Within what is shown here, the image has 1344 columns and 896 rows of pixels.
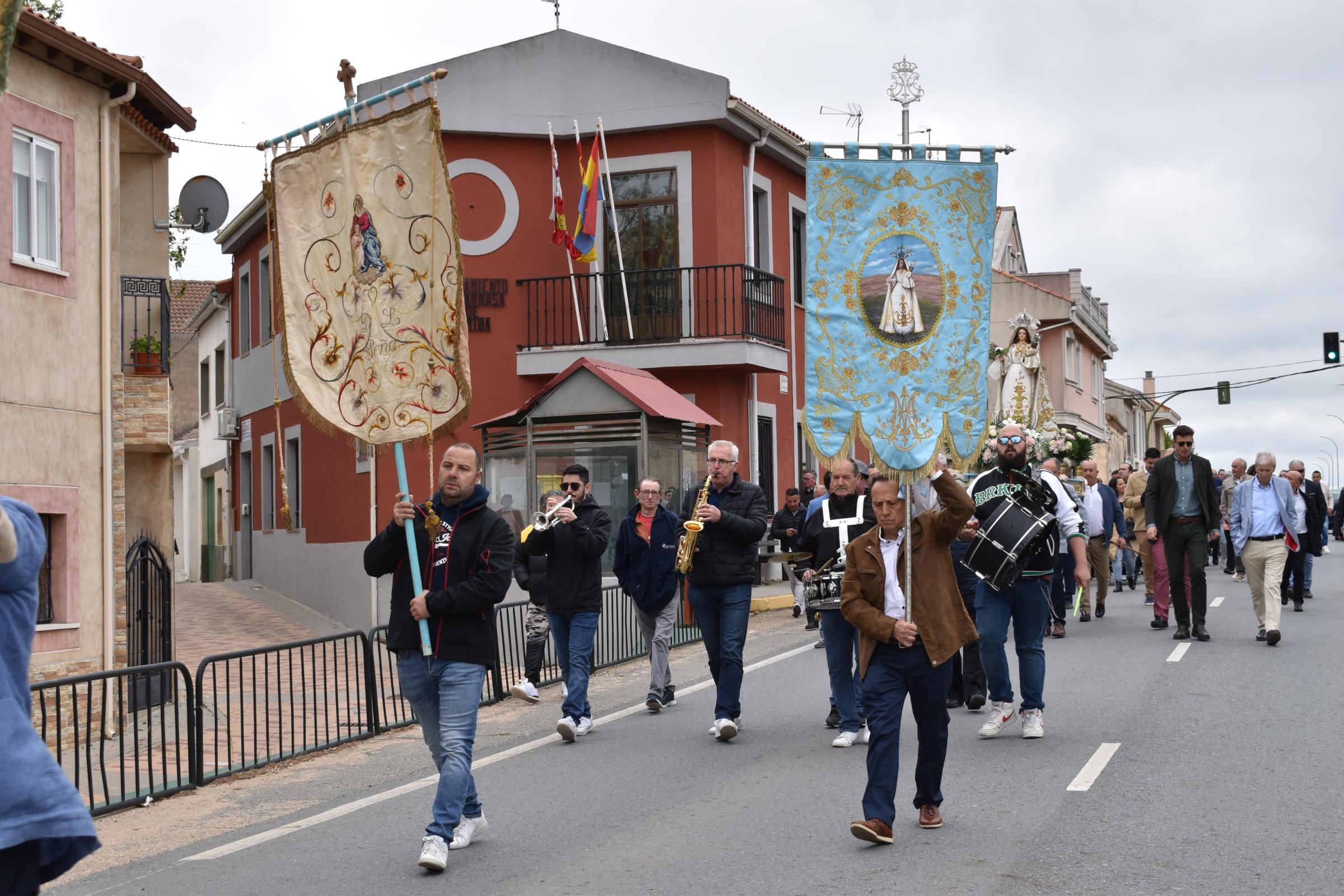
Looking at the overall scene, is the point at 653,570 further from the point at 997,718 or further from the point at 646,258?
the point at 646,258

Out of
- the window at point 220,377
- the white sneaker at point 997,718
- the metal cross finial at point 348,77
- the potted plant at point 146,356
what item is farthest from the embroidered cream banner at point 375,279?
the window at point 220,377

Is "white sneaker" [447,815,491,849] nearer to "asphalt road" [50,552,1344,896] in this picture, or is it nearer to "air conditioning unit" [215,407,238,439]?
"asphalt road" [50,552,1344,896]

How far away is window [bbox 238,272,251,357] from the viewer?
29.6 m

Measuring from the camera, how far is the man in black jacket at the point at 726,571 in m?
10.1

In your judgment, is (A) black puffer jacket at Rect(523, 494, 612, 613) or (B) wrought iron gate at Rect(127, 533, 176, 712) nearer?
(A) black puffer jacket at Rect(523, 494, 612, 613)

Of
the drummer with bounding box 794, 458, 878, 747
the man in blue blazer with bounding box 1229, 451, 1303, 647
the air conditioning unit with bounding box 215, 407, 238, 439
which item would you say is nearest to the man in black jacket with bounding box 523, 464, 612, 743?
the drummer with bounding box 794, 458, 878, 747

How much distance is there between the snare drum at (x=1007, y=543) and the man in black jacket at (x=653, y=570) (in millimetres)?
2689

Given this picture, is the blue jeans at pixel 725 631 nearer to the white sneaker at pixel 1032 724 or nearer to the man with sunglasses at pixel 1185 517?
the white sneaker at pixel 1032 724

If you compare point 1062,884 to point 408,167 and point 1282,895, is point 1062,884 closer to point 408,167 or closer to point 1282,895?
point 1282,895

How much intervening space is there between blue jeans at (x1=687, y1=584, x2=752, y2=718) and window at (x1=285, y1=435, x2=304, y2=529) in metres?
18.1

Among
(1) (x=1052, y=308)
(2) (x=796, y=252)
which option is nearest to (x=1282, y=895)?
(2) (x=796, y=252)

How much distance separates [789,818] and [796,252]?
66.4 feet

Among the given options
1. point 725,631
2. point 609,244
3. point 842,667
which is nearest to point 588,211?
point 609,244

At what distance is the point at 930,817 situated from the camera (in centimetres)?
708
